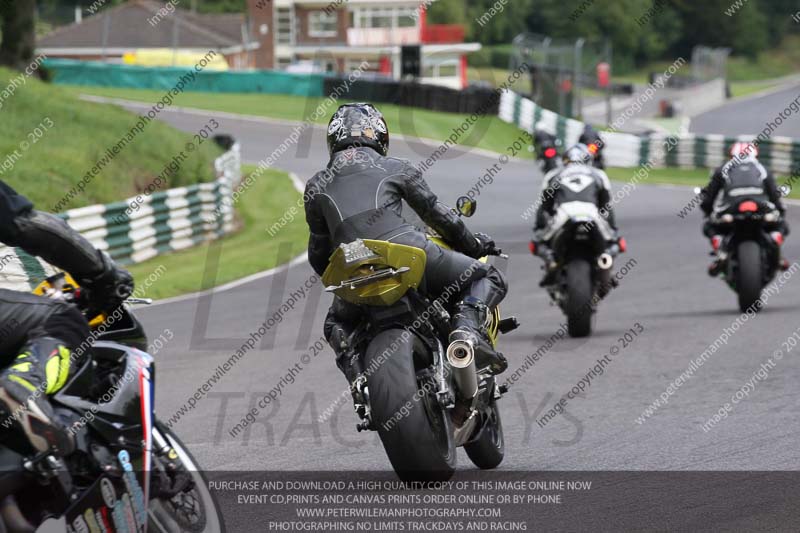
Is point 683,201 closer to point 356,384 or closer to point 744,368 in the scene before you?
point 744,368

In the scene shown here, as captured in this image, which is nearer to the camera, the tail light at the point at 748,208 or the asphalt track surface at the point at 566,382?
the asphalt track surface at the point at 566,382

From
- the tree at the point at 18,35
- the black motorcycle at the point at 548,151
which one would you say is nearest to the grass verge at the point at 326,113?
the tree at the point at 18,35

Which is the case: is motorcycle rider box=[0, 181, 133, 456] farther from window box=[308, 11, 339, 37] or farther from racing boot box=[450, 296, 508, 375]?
window box=[308, 11, 339, 37]

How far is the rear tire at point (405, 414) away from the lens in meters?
5.93

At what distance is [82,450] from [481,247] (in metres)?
2.90

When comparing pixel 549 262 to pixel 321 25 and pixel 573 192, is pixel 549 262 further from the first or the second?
pixel 321 25

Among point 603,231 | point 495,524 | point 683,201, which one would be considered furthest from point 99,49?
point 495,524

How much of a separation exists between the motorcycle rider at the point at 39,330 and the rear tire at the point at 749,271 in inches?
357

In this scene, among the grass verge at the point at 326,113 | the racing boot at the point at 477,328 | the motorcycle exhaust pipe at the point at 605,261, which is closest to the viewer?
the racing boot at the point at 477,328

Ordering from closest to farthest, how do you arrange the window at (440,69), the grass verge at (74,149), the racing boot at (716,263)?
the racing boot at (716,263) < the grass verge at (74,149) < the window at (440,69)

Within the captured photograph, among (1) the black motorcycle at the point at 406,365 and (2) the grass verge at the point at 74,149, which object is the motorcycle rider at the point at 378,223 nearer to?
(1) the black motorcycle at the point at 406,365

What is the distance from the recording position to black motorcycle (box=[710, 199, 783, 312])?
41.5ft

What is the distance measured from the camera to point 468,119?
47.4 m

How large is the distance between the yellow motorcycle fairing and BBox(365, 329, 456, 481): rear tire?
0.19 m
